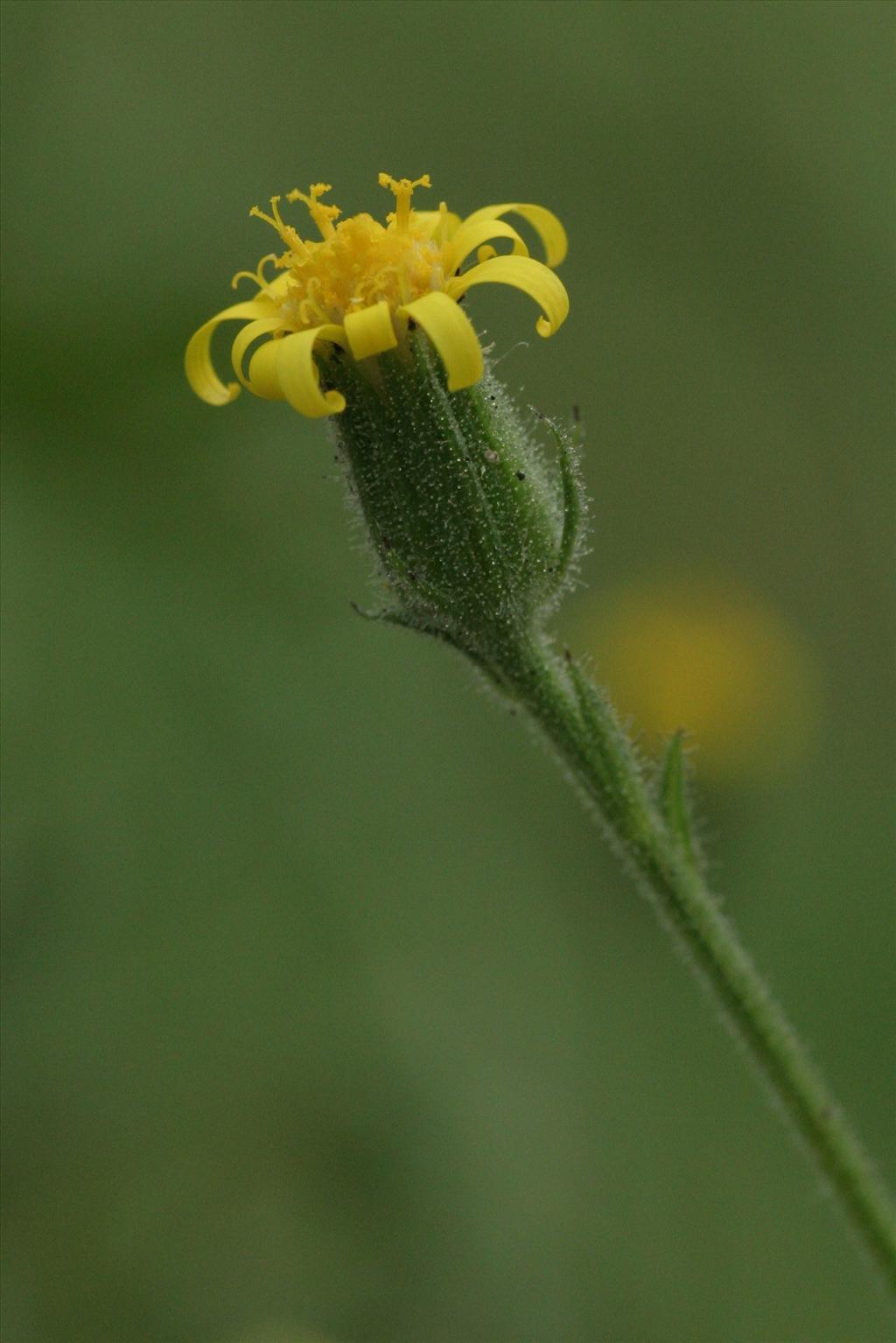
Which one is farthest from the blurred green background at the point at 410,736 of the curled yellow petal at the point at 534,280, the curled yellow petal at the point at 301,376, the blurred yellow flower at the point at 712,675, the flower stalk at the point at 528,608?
the curled yellow petal at the point at 534,280

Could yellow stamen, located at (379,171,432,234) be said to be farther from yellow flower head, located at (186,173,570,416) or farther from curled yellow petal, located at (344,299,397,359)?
curled yellow petal, located at (344,299,397,359)

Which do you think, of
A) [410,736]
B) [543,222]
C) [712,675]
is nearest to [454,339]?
[543,222]

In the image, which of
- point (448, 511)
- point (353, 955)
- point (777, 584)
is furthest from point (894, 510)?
point (448, 511)

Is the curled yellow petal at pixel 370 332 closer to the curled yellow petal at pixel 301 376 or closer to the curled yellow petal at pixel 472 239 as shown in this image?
the curled yellow petal at pixel 301 376

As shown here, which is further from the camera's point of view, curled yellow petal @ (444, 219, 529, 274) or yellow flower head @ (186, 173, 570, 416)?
curled yellow petal @ (444, 219, 529, 274)

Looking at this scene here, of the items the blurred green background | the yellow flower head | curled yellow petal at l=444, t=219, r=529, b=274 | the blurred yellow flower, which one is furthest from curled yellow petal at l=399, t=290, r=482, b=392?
the blurred yellow flower

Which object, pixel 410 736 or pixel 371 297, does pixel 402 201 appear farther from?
pixel 410 736

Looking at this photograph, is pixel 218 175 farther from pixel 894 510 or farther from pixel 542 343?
pixel 894 510
